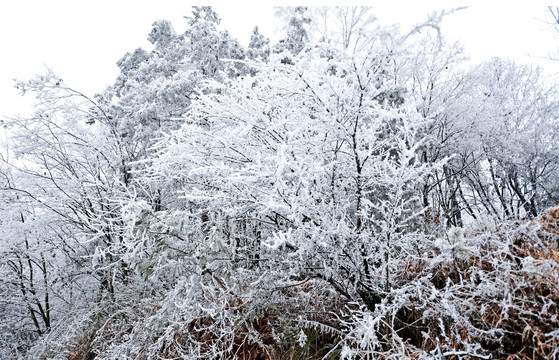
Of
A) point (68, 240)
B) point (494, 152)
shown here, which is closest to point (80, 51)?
point (68, 240)

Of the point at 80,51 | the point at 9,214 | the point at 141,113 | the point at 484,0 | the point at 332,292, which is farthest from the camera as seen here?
the point at 141,113

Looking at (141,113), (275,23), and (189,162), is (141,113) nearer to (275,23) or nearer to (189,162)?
(189,162)

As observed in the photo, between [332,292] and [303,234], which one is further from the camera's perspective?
[332,292]

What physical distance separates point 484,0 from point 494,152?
29.9 feet

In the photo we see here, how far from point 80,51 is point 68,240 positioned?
13.0 feet

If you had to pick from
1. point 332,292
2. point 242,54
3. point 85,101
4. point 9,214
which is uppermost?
point 242,54

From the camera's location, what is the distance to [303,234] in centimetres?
236

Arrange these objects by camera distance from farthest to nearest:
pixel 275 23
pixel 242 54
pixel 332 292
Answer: pixel 275 23 < pixel 242 54 < pixel 332 292

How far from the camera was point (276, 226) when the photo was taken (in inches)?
141

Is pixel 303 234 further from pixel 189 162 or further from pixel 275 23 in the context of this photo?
pixel 275 23

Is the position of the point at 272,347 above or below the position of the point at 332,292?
below

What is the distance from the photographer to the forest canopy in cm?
220

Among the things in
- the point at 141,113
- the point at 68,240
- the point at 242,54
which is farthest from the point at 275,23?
the point at 68,240

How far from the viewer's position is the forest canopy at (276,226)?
2199 millimetres
